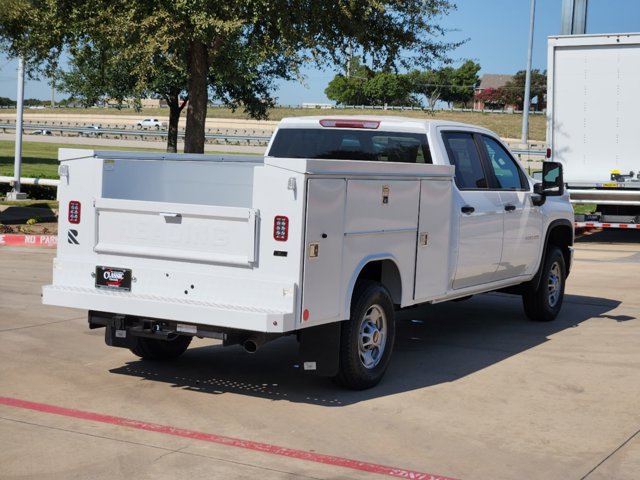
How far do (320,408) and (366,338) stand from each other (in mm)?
779

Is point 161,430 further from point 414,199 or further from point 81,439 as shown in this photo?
point 414,199

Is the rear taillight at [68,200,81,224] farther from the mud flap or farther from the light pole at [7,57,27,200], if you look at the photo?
the light pole at [7,57,27,200]

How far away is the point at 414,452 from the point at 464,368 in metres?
2.67

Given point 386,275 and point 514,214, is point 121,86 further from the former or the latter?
point 386,275

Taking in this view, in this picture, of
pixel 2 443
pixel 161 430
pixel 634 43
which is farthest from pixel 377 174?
pixel 634 43

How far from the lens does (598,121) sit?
2003 centimetres

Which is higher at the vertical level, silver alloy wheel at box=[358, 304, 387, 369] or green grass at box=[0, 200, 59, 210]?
green grass at box=[0, 200, 59, 210]

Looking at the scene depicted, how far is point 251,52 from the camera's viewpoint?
61.1ft

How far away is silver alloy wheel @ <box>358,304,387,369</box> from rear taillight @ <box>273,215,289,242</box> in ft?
3.89

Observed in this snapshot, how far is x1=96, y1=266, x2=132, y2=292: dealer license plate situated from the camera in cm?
769

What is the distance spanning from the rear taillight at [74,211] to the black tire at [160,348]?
4.27 ft

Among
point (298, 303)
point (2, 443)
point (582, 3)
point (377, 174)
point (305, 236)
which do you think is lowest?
point (2, 443)

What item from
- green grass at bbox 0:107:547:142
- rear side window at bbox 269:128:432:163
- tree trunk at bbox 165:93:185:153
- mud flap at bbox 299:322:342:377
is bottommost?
mud flap at bbox 299:322:342:377

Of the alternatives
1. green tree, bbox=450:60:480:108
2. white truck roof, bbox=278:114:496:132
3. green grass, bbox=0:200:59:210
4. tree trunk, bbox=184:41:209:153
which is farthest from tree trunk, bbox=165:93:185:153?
green tree, bbox=450:60:480:108
